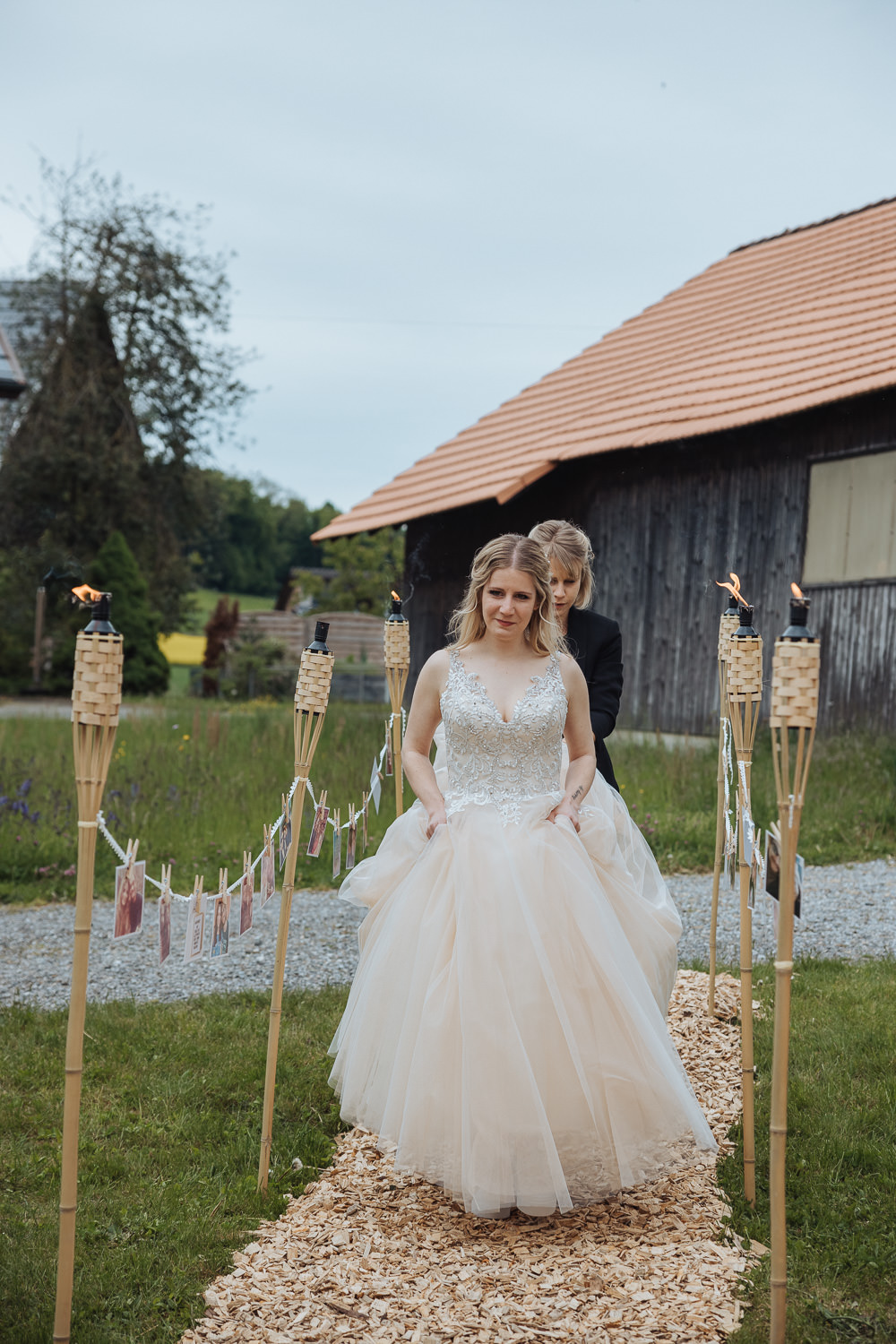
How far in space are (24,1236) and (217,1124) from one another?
0.90 metres

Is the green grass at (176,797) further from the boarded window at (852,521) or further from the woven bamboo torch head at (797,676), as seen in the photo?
the woven bamboo torch head at (797,676)

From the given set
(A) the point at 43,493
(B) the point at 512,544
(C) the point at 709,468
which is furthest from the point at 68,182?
(B) the point at 512,544

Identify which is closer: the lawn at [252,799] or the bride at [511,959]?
the bride at [511,959]

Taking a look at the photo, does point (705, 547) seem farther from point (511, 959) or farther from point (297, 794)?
point (511, 959)

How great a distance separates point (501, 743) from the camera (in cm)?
345

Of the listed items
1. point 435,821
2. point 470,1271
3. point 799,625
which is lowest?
point 470,1271

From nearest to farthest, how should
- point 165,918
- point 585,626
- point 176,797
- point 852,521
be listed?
1. point 165,918
2. point 585,626
3. point 176,797
4. point 852,521

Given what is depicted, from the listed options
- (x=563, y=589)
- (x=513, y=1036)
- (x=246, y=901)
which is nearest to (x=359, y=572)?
(x=563, y=589)

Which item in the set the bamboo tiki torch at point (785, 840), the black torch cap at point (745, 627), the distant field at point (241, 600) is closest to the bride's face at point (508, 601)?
the black torch cap at point (745, 627)

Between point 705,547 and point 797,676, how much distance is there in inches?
379

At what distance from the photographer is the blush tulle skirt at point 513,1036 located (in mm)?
2975

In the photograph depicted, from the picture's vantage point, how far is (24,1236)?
3.06 m

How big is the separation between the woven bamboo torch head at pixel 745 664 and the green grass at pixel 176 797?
4627mm

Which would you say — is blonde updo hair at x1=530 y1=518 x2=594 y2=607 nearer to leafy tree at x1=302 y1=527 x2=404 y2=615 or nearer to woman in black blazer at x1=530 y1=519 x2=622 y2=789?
woman in black blazer at x1=530 y1=519 x2=622 y2=789
